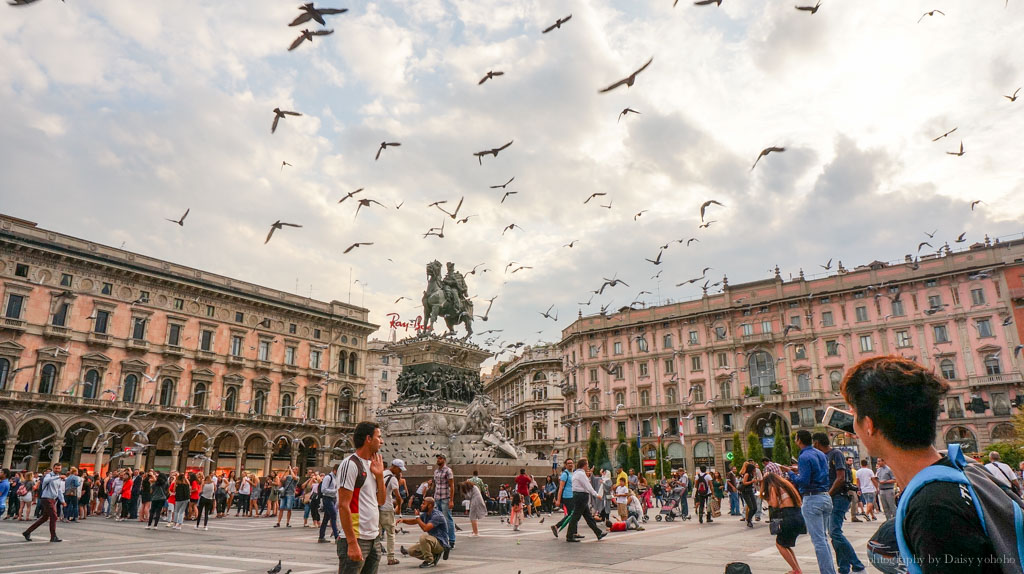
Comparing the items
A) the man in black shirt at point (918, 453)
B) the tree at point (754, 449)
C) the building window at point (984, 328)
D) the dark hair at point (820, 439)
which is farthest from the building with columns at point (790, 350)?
the man in black shirt at point (918, 453)

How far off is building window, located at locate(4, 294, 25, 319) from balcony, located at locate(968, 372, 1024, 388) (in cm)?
7023

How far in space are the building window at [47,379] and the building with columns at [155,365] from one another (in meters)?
0.07

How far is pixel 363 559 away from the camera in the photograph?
5344 mm

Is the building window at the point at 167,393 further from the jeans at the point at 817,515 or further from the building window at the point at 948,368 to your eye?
the building window at the point at 948,368

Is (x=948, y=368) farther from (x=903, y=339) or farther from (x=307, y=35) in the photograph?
(x=307, y=35)

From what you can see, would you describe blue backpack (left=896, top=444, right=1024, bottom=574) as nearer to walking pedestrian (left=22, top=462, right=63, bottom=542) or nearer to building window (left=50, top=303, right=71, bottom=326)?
walking pedestrian (left=22, top=462, right=63, bottom=542)

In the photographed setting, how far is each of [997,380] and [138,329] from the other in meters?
66.5

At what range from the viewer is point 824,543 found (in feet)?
21.3

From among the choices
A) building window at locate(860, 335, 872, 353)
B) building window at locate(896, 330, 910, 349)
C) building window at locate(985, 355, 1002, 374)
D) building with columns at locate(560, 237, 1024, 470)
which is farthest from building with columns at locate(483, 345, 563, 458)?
building window at locate(985, 355, 1002, 374)

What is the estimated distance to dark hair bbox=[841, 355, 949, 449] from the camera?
7.41ft

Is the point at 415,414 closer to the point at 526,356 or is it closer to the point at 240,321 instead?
the point at 240,321

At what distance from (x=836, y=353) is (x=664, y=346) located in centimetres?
1594

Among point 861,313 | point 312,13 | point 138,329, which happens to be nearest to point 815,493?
point 312,13

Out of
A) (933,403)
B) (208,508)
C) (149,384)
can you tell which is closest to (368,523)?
(933,403)
